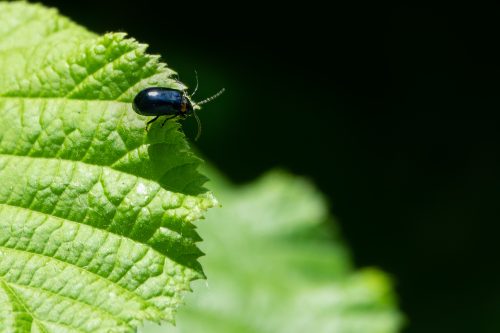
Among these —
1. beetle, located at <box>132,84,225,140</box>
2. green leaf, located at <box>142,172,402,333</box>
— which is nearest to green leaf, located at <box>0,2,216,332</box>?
beetle, located at <box>132,84,225,140</box>

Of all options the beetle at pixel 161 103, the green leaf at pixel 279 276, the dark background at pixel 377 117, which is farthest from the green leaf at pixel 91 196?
the dark background at pixel 377 117

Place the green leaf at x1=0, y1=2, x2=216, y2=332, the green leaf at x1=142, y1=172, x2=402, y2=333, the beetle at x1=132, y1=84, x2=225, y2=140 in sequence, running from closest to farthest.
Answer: the green leaf at x1=0, y1=2, x2=216, y2=332
the beetle at x1=132, y1=84, x2=225, y2=140
the green leaf at x1=142, y1=172, x2=402, y2=333

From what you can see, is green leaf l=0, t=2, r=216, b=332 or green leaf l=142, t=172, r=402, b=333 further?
green leaf l=142, t=172, r=402, b=333

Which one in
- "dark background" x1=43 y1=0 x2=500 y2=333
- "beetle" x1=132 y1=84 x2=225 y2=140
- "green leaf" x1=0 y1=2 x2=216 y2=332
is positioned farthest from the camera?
"dark background" x1=43 y1=0 x2=500 y2=333

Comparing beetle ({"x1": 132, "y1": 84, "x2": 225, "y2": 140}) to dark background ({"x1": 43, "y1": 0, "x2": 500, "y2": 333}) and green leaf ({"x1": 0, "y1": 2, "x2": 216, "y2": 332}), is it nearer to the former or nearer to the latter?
green leaf ({"x1": 0, "y1": 2, "x2": 216, "y2": 332})

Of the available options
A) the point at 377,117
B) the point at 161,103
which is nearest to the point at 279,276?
the point at 161,103

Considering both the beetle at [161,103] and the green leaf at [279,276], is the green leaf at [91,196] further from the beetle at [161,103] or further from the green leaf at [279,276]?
the green leaf at [279,276]

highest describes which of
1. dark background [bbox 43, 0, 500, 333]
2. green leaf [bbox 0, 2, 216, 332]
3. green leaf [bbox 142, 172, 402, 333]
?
dark background [bbox 43, 0, 500, 333]

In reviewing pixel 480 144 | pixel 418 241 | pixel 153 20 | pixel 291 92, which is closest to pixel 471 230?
pixel 418 241
